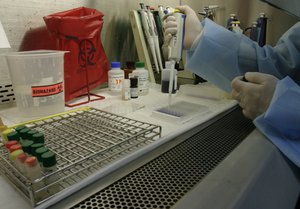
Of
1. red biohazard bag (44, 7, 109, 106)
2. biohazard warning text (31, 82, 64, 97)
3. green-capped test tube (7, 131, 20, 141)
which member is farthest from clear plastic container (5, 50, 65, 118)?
green-capped test tube (7, 131, 20, 141)

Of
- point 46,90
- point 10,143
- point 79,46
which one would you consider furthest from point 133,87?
point 10,143

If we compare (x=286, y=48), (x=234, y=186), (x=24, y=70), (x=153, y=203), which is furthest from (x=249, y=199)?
(x=286, y=48)

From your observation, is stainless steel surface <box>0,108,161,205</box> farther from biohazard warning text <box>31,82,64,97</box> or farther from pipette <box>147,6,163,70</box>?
pipette <box>147,6,163,70</box>

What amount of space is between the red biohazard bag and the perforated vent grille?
54cm

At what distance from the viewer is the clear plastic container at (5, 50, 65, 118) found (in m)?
0.74

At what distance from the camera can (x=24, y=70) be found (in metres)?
0.73

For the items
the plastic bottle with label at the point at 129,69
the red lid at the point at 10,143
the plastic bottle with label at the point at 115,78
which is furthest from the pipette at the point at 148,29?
the red lid at the point at 10,143

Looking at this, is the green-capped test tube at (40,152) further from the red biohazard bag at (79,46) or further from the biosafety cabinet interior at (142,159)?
the red biohazard bag at (79,46)

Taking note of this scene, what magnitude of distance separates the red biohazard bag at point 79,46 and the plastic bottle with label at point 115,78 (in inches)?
2.1

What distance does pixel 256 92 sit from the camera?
736mm

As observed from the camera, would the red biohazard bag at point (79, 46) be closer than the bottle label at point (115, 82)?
Yes

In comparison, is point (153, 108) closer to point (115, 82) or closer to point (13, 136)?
point (115, 82)

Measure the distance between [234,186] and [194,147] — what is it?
0.24m

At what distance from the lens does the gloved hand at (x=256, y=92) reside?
72cm
